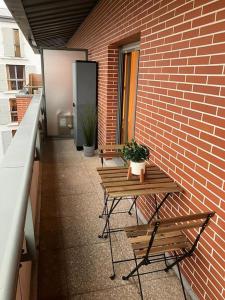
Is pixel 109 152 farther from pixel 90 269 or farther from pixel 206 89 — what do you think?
pixel 206 89

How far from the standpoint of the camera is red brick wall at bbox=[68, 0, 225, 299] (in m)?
1.67

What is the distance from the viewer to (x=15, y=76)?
15.2m

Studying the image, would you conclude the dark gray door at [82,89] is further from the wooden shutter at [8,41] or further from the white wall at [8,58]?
the wooden shutter at [8,41]

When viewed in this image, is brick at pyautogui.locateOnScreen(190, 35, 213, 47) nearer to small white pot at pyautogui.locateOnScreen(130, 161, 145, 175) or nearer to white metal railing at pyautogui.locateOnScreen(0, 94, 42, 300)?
small white pot at pyautogui.locateOnScreen(130, 161, 145, 175)

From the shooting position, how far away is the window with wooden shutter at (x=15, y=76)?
15.0m

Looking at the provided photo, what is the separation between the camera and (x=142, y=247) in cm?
186

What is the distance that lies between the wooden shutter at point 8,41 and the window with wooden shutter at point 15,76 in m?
0.84

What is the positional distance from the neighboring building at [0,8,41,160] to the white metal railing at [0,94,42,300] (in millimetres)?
13130

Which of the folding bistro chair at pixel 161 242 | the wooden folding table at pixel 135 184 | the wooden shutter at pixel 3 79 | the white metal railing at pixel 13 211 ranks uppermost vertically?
the wooden shutter at pixel 3 79

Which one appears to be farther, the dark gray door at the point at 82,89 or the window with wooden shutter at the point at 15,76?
the window with wooden shutter at the point at 15,76

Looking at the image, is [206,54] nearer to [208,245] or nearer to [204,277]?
[208,245]

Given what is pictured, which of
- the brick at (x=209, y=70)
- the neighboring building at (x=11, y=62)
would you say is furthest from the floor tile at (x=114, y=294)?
the neighboring building at (x=11, y=62)

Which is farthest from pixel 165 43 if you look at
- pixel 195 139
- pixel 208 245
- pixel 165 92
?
pixel 208 245

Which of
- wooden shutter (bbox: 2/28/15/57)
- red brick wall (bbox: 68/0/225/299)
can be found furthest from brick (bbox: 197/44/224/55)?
wooden shutter (bbox: 2/28/15/57)
